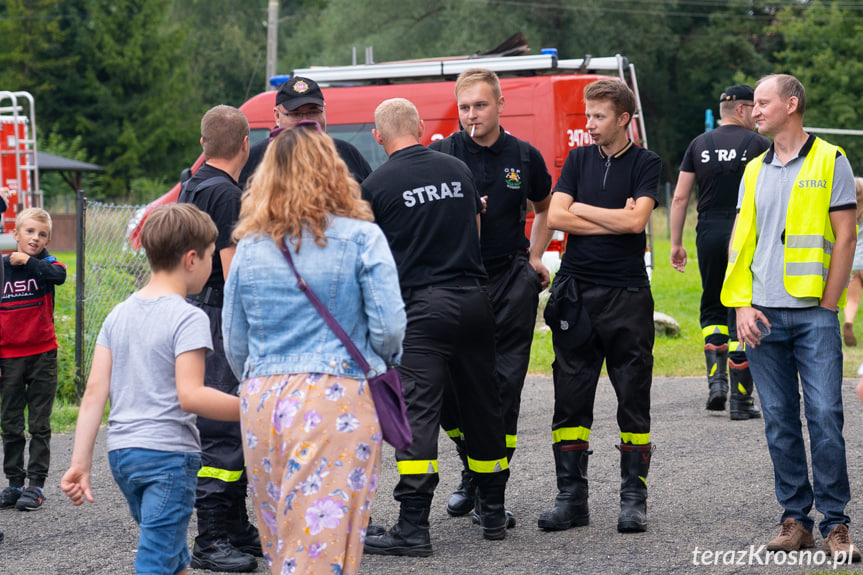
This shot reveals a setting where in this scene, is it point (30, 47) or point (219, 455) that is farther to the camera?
point (30, 47)

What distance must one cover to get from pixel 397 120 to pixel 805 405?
7.42 ft

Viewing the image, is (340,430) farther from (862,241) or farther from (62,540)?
(862,241)

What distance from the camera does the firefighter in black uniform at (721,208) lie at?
7836mm

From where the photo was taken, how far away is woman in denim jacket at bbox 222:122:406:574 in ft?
10.4

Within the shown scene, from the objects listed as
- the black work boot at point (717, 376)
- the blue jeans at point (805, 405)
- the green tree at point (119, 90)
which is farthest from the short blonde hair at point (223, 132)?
the green tree at point (119, 90)

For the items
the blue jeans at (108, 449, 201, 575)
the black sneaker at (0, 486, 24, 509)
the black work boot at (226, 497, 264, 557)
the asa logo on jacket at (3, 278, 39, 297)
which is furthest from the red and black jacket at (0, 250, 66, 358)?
the blue jeans at (108, 449, 201, 575)

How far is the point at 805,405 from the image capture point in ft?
15.4

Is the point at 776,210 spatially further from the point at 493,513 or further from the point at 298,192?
the point at 298,192

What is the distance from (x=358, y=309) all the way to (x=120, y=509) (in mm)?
3084

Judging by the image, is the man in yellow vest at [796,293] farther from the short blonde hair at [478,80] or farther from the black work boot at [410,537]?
the black work boot at [410,537]

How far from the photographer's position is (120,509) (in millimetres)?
5773

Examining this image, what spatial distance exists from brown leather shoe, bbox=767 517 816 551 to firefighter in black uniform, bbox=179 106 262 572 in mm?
2330

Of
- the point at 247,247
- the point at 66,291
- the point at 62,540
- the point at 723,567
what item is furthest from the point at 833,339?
the point at 66,291

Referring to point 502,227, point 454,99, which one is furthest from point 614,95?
point 454,99
